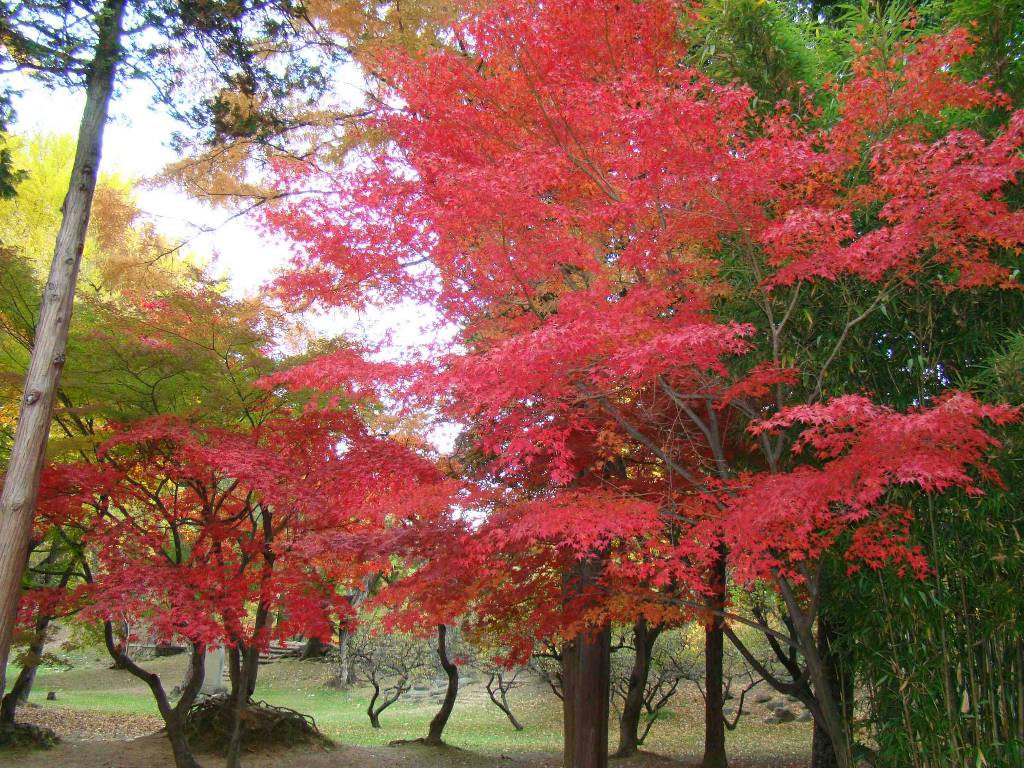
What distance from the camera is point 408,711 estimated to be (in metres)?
16.9

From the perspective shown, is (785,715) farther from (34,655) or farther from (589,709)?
(34,655)

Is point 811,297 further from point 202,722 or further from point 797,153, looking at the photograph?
point 202,722

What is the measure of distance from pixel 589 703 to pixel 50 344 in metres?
5.55

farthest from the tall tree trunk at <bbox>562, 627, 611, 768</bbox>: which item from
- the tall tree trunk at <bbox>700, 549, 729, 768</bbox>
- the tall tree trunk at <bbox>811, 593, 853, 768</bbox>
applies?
the tall tree trunk at <bbox>700, 549, 729, 768</bbox>

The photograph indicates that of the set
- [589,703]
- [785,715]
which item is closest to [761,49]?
[589,703]

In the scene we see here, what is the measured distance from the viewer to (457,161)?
5.84 metres

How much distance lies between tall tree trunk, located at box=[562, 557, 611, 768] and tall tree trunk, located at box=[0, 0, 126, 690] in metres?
4.36

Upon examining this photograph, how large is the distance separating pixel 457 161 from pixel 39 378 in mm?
3442

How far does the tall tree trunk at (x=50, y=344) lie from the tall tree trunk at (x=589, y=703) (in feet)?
14.3

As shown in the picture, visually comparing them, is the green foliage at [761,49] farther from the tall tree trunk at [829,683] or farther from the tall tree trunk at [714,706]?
the tall tree trunk at [714,706]

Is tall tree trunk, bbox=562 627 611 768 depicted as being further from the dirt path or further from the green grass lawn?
the green grass lawn

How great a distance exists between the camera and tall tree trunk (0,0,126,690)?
4.98 metres

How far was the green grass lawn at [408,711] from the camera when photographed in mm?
12766

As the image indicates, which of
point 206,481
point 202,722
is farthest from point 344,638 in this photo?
point 206,481
